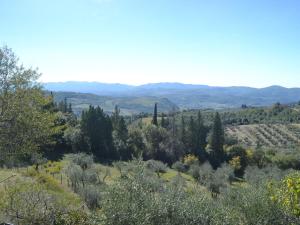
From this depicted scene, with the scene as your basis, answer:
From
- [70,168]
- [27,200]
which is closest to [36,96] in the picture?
[27,200]

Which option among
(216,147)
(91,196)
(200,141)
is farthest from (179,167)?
(91,196)

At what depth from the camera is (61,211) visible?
82.7ft

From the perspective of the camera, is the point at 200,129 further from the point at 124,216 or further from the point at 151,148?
the point at 124,216

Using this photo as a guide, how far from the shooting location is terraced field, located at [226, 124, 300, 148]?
14375 centimetres

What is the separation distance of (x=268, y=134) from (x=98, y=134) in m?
91.4

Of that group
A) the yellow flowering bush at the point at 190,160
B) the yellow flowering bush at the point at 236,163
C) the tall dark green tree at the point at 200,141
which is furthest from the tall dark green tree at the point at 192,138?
the yellow flowering bush at the point at 236,163

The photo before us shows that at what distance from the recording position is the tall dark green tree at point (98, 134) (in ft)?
288

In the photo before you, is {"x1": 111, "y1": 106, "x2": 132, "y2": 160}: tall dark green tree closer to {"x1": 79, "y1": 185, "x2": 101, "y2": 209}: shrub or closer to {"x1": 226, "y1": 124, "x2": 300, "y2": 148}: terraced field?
{"x1": 79, "y1": 185, "x2": 101, "y2": 209}: shrub

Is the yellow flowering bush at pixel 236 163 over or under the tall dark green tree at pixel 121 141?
under

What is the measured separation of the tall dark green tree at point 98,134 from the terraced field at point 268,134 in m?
61.6

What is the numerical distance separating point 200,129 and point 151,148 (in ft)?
48.2

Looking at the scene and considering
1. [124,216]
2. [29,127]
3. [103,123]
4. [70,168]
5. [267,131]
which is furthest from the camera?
[267,131]

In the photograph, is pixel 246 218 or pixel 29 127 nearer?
pixel 29 127

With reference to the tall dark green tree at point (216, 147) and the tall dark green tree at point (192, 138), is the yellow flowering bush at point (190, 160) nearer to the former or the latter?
the tall dark green tree at point (216, 147)
